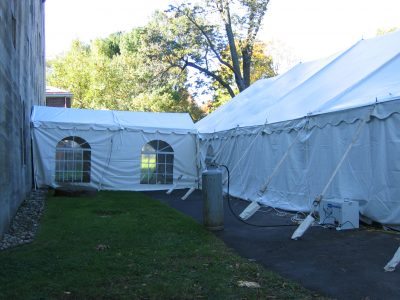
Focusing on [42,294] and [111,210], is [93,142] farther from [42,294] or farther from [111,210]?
[42,294]

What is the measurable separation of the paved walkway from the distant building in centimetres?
3120

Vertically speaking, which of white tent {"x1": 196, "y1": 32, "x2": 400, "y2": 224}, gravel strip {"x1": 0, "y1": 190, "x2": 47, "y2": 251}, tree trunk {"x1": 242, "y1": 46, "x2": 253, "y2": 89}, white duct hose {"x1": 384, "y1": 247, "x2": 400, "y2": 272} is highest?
tree trunk {"x1": 242, "y1": 46, "x2": 253, "y2": 89}

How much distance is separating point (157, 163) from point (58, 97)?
23.7 m

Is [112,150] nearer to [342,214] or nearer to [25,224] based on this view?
[25,224]

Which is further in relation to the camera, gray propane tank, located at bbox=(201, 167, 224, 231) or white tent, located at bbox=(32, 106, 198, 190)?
white tent, located at bbox=(32, 106, 198, 190)

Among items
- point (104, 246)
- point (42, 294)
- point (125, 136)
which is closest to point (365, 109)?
point (104, 246)

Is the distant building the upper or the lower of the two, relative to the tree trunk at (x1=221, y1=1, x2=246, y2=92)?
lower

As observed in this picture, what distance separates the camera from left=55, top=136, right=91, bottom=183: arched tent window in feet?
56.6

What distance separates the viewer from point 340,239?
24.6ft

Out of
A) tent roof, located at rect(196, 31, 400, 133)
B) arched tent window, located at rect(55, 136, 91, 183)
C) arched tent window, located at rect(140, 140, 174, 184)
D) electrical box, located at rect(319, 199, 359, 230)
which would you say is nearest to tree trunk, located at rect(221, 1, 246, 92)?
tent roof, located at rect(196, 31, 400, 133)

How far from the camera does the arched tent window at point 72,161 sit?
17.2 metres

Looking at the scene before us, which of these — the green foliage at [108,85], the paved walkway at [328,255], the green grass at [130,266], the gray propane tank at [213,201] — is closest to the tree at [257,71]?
the green foliage at [108,85]

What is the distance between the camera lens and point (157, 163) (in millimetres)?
18344

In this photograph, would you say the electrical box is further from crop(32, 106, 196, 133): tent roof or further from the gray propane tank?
crop(32, 106, 196, 133): tent roof
